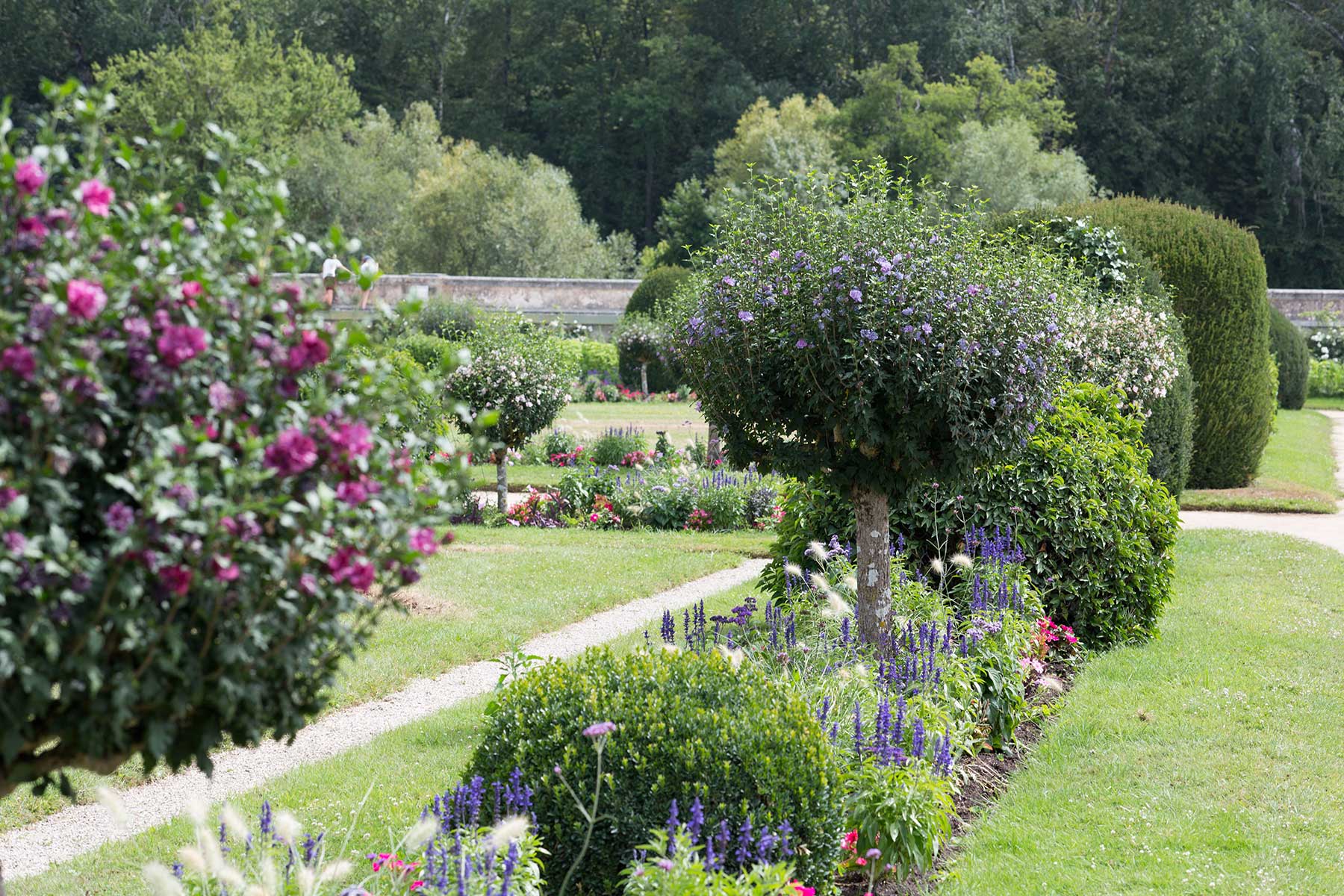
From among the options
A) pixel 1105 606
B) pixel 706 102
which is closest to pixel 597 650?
pixel 1105 606

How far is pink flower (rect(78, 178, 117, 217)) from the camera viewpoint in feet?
6.43

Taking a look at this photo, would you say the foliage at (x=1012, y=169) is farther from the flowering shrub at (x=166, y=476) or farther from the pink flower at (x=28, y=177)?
the pink flower at (x=28, y=177)

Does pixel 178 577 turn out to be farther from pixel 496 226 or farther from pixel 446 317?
pixel 496 226

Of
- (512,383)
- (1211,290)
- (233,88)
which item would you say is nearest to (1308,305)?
(1211,290)

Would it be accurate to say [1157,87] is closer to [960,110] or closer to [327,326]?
[960,110]

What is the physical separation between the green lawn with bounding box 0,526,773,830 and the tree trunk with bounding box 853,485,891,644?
216 cm

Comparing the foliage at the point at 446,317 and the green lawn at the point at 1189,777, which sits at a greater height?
the foliage at the point at 446,317

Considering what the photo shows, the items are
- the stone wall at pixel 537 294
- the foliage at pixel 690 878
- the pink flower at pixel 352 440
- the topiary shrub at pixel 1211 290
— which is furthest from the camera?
the stone wall at pixel 537 294

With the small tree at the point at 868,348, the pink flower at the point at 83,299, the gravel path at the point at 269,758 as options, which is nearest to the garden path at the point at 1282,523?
the gravel path at the point at 269,758

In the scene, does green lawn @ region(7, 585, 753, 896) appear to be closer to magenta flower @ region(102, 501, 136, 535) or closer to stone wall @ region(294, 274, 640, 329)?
magenta flower @ region(102, 501, 136, 535)

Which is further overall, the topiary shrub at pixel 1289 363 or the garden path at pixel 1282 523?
the topiary shrub at pixel 1289 363

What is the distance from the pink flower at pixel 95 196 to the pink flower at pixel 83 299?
18 centimetres

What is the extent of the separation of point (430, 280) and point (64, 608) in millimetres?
31392

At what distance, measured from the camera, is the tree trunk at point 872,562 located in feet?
18.8
